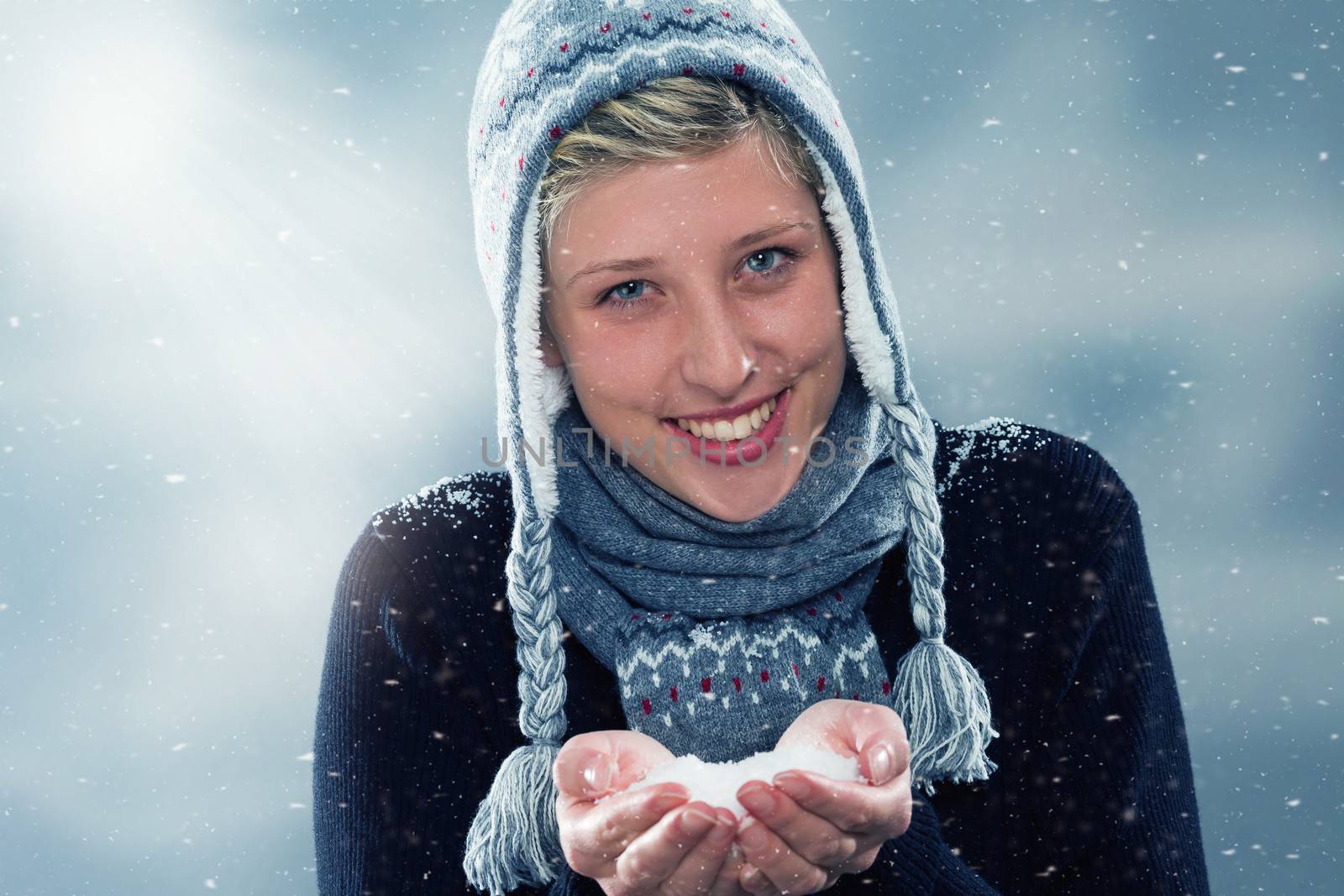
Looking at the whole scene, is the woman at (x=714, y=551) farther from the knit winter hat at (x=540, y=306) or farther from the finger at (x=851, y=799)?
the finger at (x=851, y=799)

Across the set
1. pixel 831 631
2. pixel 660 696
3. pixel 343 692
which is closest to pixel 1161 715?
pixel 831 631

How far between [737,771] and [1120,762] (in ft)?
2.53

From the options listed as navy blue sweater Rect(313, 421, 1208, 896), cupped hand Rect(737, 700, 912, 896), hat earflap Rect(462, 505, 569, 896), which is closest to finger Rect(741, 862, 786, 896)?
cupped hand Rect(737, 700, 912, 896)

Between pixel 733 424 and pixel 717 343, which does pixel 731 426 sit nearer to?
pixel 733 424

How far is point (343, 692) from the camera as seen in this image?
1807mm

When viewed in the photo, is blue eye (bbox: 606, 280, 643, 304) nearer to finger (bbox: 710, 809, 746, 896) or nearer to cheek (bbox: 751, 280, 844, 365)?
cheek (bbox: 751, 280, 844, 365)

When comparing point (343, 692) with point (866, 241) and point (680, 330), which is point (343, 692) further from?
point (866, 241)

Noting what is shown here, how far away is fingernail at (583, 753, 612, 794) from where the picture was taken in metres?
1.29

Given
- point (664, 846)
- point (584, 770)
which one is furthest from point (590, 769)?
point (664, 846)

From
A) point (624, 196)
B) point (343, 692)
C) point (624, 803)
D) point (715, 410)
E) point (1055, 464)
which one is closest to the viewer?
point (624, 803)

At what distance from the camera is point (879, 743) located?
4.12ft

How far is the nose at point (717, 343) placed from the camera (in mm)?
1543

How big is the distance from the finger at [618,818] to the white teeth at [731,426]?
23.8 inches

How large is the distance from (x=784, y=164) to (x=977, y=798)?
43.5 inches
